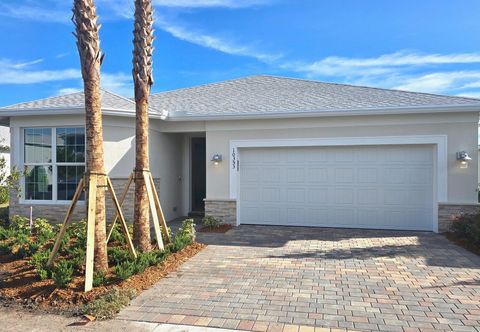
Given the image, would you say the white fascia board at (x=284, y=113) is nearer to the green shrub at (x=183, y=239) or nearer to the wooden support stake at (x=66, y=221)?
the green shrub at (x=183, y=239)

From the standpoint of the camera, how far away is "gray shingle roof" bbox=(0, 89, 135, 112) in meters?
10.3

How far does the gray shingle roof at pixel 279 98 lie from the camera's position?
1043cm

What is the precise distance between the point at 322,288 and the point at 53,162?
8.73 meters

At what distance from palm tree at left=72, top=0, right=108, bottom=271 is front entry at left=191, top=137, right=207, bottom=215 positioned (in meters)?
7.46

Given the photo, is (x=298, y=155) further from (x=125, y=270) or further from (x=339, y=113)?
(x=125, y=270)

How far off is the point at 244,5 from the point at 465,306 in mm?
9542

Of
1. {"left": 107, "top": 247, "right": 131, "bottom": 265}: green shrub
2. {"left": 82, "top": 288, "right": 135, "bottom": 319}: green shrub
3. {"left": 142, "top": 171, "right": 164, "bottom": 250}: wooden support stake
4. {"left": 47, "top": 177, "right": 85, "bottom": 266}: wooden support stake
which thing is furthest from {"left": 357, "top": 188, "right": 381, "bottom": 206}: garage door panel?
{"left": 47, "top": 177, "right": 85, "bottom": 266}: wooden support stake

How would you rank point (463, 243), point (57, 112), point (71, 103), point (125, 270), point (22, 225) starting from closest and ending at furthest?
1. point (125, 270)
2. point (463, 243)
3. point (22, 225)
4. point (57, 112)
5. point (71, 103)

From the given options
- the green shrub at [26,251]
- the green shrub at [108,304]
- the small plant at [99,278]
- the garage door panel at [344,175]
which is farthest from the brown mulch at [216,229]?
the green shrub at [108,304]

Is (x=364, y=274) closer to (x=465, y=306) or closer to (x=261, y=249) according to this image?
(x=465, y=306)

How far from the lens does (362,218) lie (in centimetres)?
1049

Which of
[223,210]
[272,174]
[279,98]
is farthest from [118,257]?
[279,98]

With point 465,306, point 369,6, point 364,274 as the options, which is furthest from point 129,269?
point 369,6

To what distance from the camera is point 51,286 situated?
5.43 m
